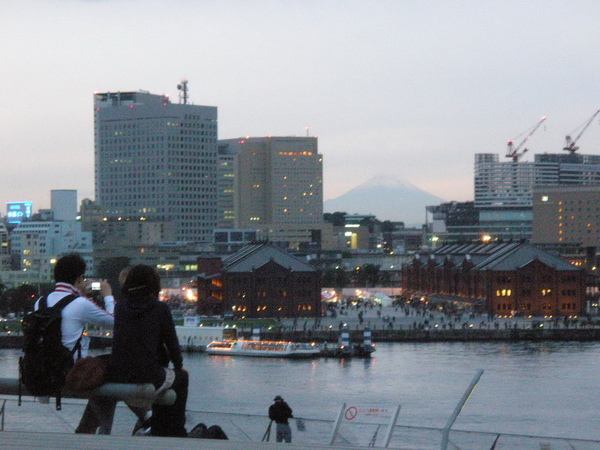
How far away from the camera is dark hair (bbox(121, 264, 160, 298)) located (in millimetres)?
5629

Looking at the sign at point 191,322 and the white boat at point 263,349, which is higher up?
the sign at point 191,322

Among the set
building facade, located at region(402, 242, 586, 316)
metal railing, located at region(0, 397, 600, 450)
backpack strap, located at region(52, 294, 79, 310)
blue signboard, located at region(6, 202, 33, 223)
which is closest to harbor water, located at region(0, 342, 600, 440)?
building facade, located at region(402, 242, 586, 316)

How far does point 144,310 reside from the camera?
562 cm

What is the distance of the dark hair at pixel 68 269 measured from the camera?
5.90 m

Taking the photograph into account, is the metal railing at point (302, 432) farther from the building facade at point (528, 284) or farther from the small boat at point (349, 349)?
the building facade at point (528, 284)

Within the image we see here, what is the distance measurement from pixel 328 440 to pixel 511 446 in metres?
1.11

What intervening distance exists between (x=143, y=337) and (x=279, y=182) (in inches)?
5738

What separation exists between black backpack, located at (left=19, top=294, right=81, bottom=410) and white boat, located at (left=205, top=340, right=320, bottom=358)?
3625 centimetres

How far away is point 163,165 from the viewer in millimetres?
133750

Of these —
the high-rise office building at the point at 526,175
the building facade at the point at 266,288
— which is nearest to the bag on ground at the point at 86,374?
the building facade at the point at 266,288

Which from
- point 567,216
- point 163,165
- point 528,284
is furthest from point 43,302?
point 163,165

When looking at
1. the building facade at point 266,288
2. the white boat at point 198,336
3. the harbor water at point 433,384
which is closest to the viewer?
the harbor water at point 433,384

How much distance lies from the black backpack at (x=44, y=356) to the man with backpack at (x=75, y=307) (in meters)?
0.05

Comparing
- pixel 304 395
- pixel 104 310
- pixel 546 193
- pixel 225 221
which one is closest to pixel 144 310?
pixel 104 310
